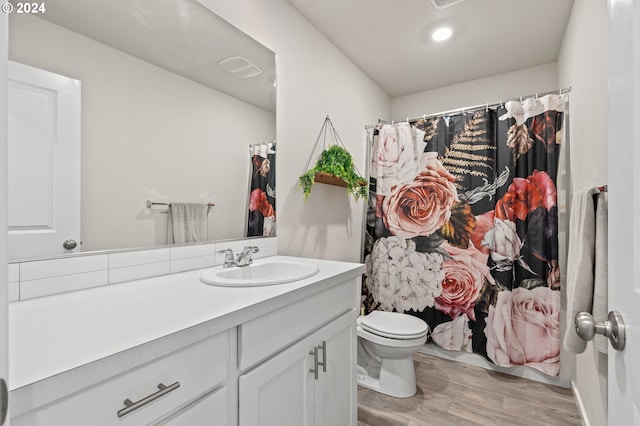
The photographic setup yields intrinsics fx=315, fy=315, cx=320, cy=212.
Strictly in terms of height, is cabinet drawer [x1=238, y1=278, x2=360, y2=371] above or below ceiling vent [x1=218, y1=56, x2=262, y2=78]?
below

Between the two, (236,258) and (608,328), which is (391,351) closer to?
(236,258)

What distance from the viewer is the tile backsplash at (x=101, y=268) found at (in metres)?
0.94

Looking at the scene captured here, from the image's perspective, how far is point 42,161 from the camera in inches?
37.9

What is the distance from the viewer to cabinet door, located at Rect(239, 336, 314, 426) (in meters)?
0.91

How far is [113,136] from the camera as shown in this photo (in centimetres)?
115

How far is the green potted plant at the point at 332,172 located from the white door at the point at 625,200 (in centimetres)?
147

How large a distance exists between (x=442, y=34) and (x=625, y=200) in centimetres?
219

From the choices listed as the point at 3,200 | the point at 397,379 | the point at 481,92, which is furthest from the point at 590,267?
the point at 481,92

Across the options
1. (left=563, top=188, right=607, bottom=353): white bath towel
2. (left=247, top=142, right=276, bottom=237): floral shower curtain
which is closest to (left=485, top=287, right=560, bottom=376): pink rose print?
(left=563, top=188, right=607, bottom=353): white bath towel

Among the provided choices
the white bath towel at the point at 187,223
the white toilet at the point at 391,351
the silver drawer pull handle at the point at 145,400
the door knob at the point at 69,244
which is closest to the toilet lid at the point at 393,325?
the white toilet at the point at 391,351

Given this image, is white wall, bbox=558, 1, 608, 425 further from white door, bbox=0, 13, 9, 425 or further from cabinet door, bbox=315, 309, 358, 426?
white door, bbox=0, 13, 9, 425

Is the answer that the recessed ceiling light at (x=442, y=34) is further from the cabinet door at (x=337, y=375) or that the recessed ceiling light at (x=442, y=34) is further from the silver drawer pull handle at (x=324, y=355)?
the silver drawer pull handle at (x=324, y=355)

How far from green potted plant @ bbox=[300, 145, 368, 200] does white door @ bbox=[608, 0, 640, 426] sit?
147 cm

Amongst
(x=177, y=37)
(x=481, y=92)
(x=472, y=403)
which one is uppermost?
(x=481, y=92)
